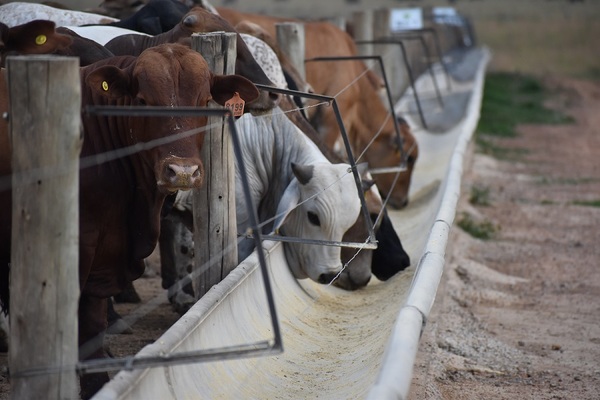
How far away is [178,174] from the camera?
4.37m

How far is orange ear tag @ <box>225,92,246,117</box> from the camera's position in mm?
4895

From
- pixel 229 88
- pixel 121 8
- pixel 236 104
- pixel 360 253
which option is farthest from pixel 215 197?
pixel 121 8

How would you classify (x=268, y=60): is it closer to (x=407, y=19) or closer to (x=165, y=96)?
(x=165, y=96)

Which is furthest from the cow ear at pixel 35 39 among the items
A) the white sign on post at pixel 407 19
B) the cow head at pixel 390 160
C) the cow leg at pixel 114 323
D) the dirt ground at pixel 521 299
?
the white sign on post at pixel 407 19

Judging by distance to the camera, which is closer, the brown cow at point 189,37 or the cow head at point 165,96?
the cow head at point 165,96

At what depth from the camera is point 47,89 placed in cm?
343

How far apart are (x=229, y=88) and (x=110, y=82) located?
59 centimetres

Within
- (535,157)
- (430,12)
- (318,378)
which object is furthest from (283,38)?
(430,12)

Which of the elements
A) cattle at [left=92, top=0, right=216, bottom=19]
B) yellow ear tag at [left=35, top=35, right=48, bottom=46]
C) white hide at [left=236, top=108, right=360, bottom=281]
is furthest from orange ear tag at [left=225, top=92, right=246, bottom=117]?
cattle at [left=92, top=0, right=216, bottom=19]

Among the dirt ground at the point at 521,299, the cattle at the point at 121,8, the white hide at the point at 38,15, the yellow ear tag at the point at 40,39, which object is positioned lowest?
the dirt ground at the point at 521,299

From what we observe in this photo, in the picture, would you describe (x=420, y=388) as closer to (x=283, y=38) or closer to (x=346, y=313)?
(x=346, y=313)

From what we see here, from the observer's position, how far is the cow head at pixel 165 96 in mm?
4414

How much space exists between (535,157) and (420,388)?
11.7m

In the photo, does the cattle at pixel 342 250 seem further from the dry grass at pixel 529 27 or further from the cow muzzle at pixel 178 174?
the dry grass at pixel 529 27
